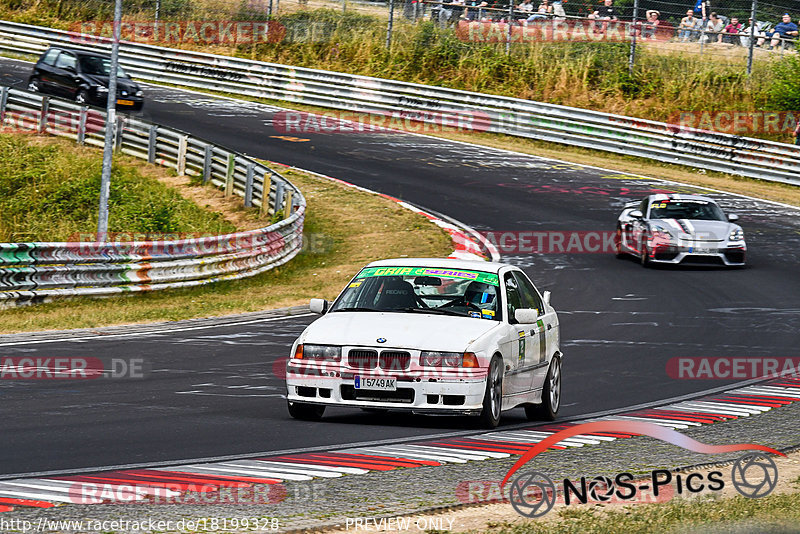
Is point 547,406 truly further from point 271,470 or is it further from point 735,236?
point 735,236

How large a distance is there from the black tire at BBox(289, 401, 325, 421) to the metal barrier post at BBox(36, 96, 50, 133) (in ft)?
84.6

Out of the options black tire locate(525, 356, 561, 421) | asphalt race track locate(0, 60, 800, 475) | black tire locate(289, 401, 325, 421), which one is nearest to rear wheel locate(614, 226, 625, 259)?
asphalt race track locate(0, 60, 800, 475)

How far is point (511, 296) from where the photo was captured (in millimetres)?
10750

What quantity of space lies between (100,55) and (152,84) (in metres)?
5.95

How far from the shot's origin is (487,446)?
9.12 m

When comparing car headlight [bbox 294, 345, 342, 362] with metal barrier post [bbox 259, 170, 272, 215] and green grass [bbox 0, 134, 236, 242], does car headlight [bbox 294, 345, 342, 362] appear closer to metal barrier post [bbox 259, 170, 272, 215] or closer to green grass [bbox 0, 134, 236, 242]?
green grass [bbox 0, 134, 236, 242]

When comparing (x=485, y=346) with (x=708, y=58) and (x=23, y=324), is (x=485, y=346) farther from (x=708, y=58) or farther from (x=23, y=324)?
(x=708, y=58)

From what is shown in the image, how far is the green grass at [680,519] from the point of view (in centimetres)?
667

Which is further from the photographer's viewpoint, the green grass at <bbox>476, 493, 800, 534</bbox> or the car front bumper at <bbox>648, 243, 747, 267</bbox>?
the car front bumper at <bbox>648, 243, 747, 267</bbox>

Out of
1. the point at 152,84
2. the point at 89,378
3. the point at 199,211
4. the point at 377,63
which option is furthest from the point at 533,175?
the point at 89,378

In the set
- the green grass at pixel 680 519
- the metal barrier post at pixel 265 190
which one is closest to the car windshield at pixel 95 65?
the metal barrier post at pixel 265 190

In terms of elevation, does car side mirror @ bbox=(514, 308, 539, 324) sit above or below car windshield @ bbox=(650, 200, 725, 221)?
above

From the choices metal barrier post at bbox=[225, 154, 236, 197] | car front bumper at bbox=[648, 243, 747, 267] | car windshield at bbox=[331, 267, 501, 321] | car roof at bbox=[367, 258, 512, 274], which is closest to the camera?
car windshield at bbox=[331, 267, 501, 321]

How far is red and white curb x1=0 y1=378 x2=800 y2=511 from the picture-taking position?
23.3 feet
